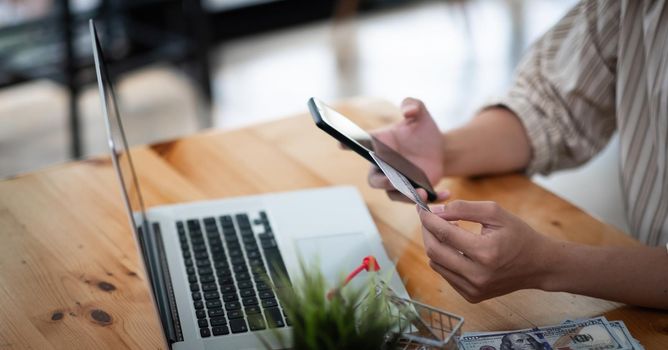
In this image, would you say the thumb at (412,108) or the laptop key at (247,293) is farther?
the thumb at (412,108)

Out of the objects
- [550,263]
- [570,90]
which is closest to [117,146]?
[550,263]

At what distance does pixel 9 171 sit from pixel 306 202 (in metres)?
1.98

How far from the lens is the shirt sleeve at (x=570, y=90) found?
1371 millimetres

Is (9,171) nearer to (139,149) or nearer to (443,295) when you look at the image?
(139,149)

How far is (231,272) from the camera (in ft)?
3.58

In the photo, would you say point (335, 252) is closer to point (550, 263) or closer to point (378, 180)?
point (378, 180)

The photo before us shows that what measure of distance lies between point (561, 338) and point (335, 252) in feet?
1.03

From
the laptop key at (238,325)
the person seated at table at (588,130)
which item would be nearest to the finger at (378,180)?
the person seated at table at (588,130)

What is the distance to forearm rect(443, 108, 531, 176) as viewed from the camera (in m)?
1.35

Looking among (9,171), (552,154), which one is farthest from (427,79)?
(552,154)

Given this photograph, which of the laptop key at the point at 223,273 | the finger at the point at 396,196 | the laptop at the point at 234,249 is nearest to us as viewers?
the laptop at the point at 234,249

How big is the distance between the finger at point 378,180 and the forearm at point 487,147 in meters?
0.13

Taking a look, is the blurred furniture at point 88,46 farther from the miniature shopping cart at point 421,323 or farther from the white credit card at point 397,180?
the miniature shopping cart at point 421,323

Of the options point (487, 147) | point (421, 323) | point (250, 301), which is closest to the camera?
point (421, 323)
